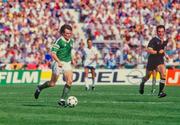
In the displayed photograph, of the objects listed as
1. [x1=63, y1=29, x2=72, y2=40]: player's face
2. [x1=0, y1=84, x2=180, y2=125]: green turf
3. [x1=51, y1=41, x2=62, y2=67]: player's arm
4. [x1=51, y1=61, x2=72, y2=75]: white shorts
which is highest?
[x1=63, y1=29, x2=72, y2=40]: player's face

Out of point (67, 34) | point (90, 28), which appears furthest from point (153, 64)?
point (90, 28)

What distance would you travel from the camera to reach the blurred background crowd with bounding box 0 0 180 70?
37.8 meters

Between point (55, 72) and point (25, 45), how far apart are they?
62.8 feet

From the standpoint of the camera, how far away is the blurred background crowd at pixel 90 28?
124 feet

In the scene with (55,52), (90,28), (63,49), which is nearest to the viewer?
(55,52)

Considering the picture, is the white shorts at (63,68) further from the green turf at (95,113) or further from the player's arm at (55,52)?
the green turf at (95,113)

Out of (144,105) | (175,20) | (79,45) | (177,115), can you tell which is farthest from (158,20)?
(177,115)

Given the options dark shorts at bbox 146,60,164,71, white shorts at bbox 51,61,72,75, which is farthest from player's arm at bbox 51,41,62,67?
dark shorts at bbox 146,60,164,71

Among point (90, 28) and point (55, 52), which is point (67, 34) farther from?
point (90, 28)

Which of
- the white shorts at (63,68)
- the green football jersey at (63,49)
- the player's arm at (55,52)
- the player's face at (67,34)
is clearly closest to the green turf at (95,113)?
Result: the white shorts at (63,68)

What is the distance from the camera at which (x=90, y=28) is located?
131 ft

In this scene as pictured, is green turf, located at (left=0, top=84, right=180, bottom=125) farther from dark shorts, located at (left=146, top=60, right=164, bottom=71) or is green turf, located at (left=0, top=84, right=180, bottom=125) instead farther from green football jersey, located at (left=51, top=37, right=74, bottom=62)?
dark shorts, located at (left=146, top=60, right=164, bottom=71)

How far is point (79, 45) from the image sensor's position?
128ft

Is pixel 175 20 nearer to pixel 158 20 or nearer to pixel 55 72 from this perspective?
pixel 158 20
